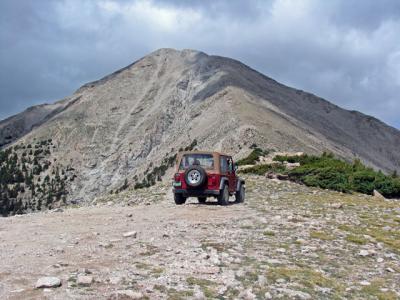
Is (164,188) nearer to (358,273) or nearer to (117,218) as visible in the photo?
(117,218)

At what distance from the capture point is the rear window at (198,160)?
74.8 ft

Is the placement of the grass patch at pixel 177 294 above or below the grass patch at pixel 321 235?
below

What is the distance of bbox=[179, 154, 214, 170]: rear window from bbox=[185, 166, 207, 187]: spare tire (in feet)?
1.78

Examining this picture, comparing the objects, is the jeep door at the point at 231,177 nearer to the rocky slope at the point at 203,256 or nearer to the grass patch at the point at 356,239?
the rocky slope at the point at 203,256

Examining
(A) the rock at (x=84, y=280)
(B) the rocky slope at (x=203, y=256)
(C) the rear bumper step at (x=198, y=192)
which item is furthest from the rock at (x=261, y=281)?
(C) the rear bumper step at (x=198, y=192)

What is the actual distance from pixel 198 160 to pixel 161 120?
9595 centimetres

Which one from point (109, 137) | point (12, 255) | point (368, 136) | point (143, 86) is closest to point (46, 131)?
point (109, 137)

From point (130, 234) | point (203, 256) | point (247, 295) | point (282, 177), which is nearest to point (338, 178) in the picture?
point (282, 177)

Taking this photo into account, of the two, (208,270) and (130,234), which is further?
(130,234)

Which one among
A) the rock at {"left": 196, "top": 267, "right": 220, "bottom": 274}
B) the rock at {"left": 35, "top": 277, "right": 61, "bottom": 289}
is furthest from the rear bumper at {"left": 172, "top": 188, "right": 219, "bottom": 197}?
the rock at {"left": 35, "top": 277, "right": 61, "bottom": 289}

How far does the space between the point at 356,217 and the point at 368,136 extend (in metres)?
117

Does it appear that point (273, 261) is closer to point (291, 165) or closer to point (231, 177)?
point (231, 177)

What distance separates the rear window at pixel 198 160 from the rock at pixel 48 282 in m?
14.1

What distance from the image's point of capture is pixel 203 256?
37.5 ft
